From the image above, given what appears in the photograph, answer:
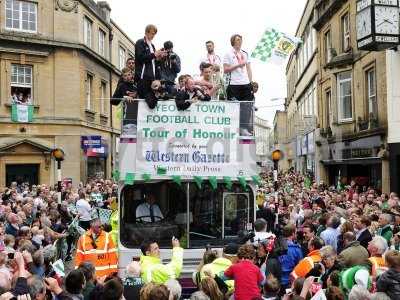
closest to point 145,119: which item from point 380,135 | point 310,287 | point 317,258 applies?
point 317,258

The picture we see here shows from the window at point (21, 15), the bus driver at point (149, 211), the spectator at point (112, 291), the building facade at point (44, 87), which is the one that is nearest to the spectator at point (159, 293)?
the spectator at point (112, 291)

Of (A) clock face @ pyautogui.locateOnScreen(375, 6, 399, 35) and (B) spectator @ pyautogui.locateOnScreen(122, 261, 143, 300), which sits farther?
(A) clock face @ pyautogui.locateOnScreen(375, 6, 399, 35)

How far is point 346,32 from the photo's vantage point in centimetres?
2320

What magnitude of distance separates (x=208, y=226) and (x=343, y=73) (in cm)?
1641

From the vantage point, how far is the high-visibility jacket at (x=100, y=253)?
331 inches

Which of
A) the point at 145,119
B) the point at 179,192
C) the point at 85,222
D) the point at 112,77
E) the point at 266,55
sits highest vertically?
the point at 112,77

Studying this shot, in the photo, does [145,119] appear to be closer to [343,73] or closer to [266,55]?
[266,55]

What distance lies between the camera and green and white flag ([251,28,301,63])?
14.9 metres

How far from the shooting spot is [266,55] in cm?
1488

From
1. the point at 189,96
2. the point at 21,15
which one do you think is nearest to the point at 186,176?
the point at 189,96

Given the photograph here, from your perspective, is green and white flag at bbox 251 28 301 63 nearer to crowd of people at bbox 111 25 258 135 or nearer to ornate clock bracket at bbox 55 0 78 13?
crowd of people at bbox 111 25 258 135

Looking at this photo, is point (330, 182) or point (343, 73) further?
point (330, 182)

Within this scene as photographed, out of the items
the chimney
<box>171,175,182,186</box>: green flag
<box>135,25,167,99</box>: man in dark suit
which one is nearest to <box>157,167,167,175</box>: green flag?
<box>171,175,182,186</box>: green flag

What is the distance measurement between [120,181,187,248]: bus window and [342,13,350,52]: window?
52.8 ft
